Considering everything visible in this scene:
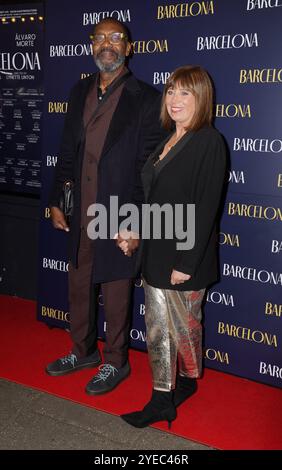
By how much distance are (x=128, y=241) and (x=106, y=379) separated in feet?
2.91

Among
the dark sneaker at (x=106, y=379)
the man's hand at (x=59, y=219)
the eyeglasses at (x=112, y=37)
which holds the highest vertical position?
the eyeglasses at (x=112, y=37)

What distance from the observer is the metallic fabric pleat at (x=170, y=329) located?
7.51 feet

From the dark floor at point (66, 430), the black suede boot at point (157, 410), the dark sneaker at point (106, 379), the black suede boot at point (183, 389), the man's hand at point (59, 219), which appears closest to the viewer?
the dark floor at point (66, 430)

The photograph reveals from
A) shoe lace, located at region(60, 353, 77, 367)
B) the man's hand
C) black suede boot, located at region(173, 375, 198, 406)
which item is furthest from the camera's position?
shoe lace, located at region(60, 353, 77, 367)

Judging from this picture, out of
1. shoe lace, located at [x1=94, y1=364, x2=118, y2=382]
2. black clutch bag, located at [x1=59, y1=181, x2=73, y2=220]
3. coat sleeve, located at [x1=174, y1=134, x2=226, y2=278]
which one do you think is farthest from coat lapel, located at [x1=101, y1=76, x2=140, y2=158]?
shoe lace, located at [x1=94, y1=364, x2=118, y2=382]

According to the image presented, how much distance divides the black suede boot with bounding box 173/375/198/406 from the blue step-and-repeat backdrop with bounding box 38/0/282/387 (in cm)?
46

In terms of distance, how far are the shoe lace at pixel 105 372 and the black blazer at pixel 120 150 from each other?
0.59 meters

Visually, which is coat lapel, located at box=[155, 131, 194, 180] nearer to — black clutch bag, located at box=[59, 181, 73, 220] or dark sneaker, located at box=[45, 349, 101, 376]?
black clutch bag, located at box=[59, 181, 73, 220]

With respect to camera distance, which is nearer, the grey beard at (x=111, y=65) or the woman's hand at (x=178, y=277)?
the woman's hand at (x=178, y=277)

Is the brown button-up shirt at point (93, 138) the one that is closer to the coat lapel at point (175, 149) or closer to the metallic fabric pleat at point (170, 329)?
the coat lapel at point (175, 149)

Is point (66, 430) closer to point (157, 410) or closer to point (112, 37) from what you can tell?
point (157, 410)

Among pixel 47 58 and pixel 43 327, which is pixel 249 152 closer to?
pixel 47 58

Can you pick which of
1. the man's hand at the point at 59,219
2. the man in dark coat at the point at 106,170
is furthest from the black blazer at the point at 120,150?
the man's hand at the point at 59,219

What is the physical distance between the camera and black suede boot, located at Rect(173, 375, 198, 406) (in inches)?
103
